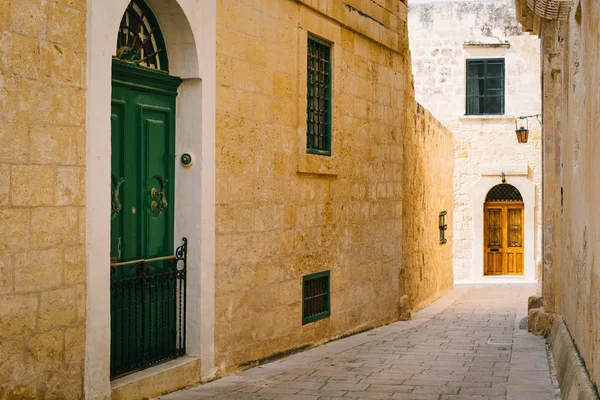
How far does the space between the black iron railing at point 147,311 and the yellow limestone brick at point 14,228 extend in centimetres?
121

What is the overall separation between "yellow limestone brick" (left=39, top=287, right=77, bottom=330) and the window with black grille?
73.9ft

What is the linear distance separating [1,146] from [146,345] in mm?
2554

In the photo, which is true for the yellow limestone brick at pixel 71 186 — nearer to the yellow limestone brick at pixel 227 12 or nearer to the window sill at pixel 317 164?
the yellow limestone brick at pixel 227 12

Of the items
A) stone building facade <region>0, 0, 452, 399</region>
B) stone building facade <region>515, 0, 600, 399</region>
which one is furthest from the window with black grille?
stone building facade <region>0, 0, 452, 399</region>

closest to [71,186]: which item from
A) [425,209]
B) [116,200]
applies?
[116,200]

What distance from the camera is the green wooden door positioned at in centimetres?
736

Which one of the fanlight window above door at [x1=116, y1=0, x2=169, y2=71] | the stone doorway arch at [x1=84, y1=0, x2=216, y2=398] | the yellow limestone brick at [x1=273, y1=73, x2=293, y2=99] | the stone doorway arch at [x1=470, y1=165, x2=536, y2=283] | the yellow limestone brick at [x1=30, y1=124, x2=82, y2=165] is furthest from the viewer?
the stone doorway arch at [x1=470, y1=165, x2=536, y2=283]

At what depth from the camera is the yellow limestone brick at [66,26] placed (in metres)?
6.21

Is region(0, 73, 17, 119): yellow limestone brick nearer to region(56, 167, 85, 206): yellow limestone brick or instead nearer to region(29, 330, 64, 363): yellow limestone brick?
region(56, 167, 85, 206): yellow limestone brick

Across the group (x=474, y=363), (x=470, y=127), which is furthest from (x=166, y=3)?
(x=470, y=127)

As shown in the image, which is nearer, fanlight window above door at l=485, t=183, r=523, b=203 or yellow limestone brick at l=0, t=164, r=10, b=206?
yellow limestone brick at l=0, t=164, r=10, b=206

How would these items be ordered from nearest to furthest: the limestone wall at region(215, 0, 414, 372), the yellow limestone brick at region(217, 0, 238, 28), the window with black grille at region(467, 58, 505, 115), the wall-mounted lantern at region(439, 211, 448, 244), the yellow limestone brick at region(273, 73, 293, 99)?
the yellow limestone brick at region(217, 0, 238, 28)
the limestone wall at region(215, 0, 414, 372)
the yellow limestone brick at region(273, 73, 293, 99)
the wall-mounted lantern at region(439, 211, 448, 244)
the window with black grille at region(467, 58, 505, 115)

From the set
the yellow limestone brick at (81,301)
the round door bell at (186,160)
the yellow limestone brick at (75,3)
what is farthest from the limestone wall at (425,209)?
the yellow limestone brick at (75,3)

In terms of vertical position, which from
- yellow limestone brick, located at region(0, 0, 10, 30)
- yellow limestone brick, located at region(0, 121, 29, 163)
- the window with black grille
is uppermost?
the window with black grille
